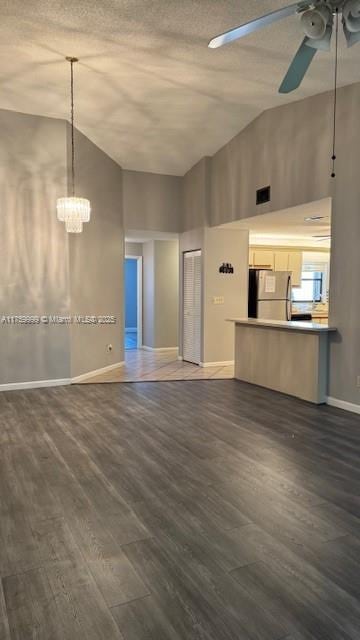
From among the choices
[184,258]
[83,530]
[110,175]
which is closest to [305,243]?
[184,258]

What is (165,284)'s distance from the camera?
9.08 m

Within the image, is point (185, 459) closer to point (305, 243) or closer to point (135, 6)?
point (135, 6)

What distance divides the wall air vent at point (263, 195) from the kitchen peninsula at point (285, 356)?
1.64 meters

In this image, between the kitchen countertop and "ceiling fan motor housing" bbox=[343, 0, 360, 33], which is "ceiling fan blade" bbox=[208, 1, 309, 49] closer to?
"ceiling fan motor housing" bbox=[343, 0, 360, 33]

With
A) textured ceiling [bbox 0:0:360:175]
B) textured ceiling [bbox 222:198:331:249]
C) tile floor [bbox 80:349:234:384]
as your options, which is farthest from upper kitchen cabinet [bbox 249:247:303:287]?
textured ceiling [bbox 0:0:360:175]

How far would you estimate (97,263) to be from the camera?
6699mm

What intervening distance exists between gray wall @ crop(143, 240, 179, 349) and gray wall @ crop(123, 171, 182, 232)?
1.15 meters

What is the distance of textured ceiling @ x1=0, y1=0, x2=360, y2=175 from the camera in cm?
346

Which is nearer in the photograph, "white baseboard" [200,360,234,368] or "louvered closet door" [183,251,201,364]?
"white baseboard" [200,360,234,368]

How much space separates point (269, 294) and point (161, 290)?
2.31 meters

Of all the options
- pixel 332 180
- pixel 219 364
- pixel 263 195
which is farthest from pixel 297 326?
pixel 219 364

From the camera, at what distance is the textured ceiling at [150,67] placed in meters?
3.46

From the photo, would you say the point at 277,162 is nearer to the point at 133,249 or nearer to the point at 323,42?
the point at 323,42

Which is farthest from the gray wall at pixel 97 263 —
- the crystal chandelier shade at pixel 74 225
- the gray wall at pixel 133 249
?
the gray wall at pixel 133 249
